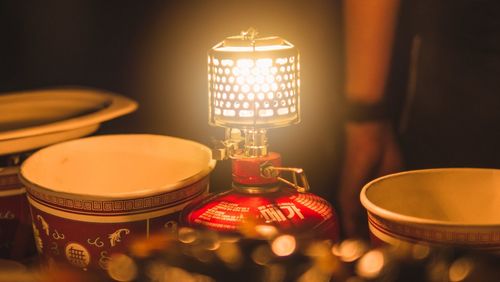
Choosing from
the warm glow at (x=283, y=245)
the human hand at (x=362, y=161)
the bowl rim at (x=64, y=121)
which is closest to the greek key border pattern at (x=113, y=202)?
the bowl rim at (x=64, y=121)

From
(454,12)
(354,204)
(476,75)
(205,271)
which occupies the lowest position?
(354,204)

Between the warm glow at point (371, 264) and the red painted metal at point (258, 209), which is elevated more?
the red painted metal at point (258, 209)

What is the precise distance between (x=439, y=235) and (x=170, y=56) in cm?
100

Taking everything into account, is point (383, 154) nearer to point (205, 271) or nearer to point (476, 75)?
point (476, 75)

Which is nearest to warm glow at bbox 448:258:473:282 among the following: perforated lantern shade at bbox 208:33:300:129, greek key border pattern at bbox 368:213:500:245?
greek key border pattern at bbox 368:213:500:245

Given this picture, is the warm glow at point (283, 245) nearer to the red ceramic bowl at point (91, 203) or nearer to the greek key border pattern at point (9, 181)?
the red ceramic bowl at point (91, 203)

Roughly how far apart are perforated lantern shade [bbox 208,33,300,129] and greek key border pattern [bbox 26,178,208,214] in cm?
19

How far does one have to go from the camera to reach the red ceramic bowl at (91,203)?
4.16 feet

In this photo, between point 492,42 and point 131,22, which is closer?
point 492,42

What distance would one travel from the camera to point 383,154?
1.60 m

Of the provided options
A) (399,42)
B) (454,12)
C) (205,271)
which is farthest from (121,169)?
(454,12)

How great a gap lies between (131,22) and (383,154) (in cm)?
81

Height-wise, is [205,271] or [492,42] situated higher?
[492,42]

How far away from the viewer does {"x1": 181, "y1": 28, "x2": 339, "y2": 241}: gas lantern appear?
1253mm
